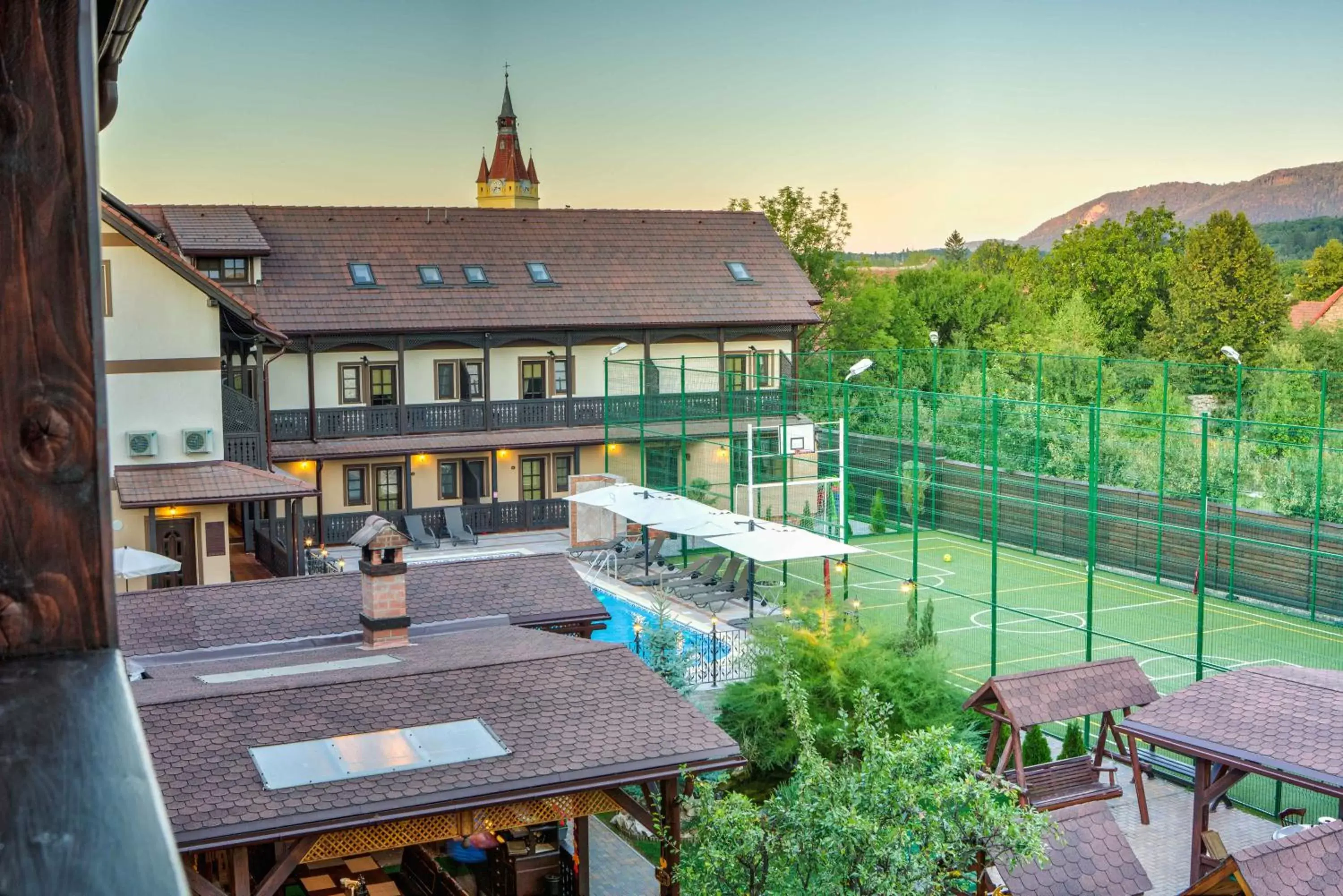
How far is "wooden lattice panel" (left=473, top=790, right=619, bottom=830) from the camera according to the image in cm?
1115

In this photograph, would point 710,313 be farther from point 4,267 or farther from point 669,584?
point 4,267

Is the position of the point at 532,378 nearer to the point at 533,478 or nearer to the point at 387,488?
the point at 533,478

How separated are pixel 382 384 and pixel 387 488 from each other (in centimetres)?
254

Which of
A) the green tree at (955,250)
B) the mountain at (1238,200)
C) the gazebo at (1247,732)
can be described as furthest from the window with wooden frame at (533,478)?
the green tree at (955,250)

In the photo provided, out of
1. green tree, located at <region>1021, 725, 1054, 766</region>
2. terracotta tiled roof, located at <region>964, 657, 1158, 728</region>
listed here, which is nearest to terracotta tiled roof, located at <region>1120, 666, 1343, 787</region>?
terracotta tiled roof, located at <region>964, 657, 1158, 728</region>

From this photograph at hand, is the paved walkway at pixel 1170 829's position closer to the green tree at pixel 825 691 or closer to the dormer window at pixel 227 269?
the green tree at pixel 825 691

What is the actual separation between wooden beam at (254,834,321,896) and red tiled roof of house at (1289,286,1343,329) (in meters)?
54.6

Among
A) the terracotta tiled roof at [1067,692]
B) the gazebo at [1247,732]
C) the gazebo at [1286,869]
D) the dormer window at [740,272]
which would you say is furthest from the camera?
the dormer window at [740,272]

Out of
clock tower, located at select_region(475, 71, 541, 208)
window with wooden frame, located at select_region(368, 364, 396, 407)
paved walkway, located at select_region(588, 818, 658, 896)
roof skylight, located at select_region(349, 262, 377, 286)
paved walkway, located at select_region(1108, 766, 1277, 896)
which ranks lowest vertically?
paved walkway, located at select_region(1108, 766, 1277, 896)

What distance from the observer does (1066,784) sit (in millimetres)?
16078

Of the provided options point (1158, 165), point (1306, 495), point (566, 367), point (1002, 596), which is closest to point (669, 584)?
point (1002, 596)

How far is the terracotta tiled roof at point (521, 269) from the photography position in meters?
33.9

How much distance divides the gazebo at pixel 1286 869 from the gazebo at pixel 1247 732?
1.44m

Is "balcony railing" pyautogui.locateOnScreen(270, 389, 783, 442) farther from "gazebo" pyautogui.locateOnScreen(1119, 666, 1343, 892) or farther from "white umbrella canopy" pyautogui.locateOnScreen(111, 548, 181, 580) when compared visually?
"gazebo" pyautogui.locateOnScreen(1119, 666, 1343, 892)
